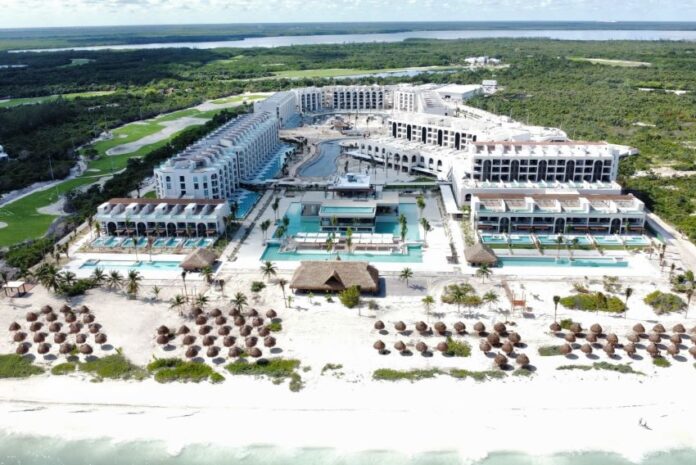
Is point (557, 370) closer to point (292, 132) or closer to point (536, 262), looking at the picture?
point (536, 262)

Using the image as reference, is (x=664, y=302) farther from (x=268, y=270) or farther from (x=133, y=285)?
(x=133, y=285)

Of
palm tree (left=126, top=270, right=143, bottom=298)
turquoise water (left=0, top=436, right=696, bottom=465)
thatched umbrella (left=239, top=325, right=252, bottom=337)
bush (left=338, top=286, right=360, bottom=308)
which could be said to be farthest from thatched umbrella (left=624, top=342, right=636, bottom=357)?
palm tree (left=126, top=270, right=143, bottom=298)

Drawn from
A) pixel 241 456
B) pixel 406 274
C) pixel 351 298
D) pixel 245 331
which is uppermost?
pixel 406 274

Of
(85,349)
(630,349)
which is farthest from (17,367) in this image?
(630,349)

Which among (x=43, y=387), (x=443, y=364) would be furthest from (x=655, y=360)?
(x=43, y=387)

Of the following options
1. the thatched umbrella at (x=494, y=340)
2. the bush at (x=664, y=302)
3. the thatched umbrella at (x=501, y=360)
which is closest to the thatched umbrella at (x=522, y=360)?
the thatched umbrella at (x=501, y=360)

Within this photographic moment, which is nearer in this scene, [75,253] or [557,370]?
[557,370]

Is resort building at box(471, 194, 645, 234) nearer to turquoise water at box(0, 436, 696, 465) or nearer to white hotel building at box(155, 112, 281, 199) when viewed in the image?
white hotel building at box(155, 112, 281, 199)
